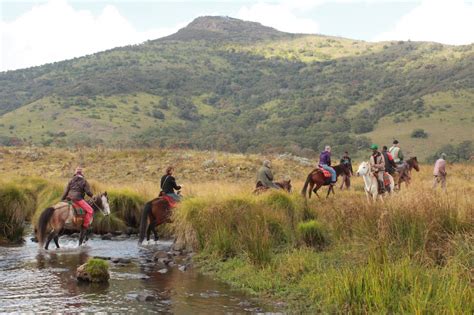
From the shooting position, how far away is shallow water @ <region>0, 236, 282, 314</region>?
30.7 feet

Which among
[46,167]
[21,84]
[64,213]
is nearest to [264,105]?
[21,84]

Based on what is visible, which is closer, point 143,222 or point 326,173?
point 143,222

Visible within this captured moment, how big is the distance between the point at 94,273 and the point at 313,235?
5.23 metres

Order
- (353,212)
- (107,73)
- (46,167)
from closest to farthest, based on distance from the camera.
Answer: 1. (353,212)
2. (46,167)
3. (107,73)

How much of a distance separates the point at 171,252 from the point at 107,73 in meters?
135

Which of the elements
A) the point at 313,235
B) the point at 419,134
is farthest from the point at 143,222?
the point at 419,134

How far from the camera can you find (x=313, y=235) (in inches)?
523

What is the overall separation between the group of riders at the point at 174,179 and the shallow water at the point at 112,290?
2258mm

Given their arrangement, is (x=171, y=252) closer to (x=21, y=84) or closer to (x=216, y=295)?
(x=216, y=295)

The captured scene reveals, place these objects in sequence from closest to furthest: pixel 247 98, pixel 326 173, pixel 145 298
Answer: pixel 145 298 < pixel 326 173 < pixel 247 98

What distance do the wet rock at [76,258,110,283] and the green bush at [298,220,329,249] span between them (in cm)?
475

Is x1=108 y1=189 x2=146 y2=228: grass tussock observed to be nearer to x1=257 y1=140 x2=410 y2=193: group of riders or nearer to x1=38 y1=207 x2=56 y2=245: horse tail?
x1=38 y1=207 x2=56 y2=245: horse tail

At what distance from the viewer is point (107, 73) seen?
144 metres

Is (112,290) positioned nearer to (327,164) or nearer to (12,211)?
(12,211)
